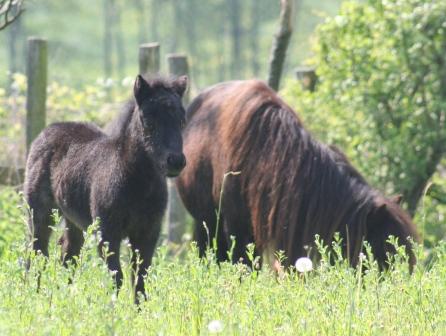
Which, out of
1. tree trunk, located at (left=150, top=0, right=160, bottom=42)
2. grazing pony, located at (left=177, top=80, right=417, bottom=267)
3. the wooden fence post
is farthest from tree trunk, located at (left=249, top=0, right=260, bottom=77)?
grazing pony, located at (left=177, top=80, right=417, bottom=267)

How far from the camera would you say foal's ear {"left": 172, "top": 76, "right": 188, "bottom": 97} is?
5.82 metres

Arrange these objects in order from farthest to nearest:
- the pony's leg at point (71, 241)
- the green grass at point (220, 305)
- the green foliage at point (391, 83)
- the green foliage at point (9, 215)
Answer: the green foliage at point (391, 83)
the green foliage at point (9, 215)
the pony's leg at point (71, 241)
the green grass at point (220, 305)

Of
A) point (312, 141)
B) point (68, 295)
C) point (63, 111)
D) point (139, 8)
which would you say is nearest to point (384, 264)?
point (312, 141)

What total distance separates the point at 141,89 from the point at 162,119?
216 millimetres

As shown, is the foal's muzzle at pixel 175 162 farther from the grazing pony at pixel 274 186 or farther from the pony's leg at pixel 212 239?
the pony's leg at pixel 212 239

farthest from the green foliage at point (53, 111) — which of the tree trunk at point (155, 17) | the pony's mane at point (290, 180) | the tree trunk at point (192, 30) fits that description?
the tree trunk at point (155, 17)

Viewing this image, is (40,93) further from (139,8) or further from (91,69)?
(139,8)

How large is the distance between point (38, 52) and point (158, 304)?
4.95 meters

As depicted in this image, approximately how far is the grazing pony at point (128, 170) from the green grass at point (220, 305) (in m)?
0.59

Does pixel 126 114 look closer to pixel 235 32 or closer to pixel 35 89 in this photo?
pixel 35 89

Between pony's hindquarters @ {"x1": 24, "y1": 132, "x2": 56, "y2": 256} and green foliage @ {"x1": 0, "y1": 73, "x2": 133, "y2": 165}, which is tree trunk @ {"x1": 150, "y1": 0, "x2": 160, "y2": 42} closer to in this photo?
green foliage @ {"x1": 0, "y1": 73, "x2": 133, "y2": 165}

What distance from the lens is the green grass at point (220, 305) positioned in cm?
423

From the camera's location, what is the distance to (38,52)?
937 cm

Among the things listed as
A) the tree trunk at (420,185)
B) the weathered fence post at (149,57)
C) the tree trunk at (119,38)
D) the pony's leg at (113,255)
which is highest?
the weathered fence post at (149,57)
